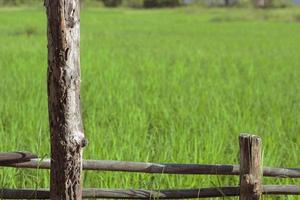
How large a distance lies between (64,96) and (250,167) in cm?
79

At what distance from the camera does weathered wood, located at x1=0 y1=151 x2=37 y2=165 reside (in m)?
2.50

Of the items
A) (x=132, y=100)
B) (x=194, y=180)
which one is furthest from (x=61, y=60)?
(x=132, y=100)

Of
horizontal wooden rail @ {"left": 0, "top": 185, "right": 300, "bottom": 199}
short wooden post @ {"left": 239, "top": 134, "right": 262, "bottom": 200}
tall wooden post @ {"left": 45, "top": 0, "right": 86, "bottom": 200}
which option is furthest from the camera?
horizontal wooden rail @ {"left": 0, "top": 185, "right": 300, "bottom": 199}

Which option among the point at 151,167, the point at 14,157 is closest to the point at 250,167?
the point at 151,167

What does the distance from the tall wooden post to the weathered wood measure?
346mm

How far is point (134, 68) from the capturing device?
829 centimetres

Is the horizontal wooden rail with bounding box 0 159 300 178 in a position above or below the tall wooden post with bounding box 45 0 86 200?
below

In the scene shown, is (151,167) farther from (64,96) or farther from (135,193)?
(64,96)

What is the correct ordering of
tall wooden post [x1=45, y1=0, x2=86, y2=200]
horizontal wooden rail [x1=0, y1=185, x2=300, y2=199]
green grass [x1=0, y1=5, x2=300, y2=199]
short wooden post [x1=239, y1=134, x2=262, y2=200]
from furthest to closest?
1. green grass [x1=0, y1=5, x2=300, y2=199]
2. horizontal wooden rail [x1=0, y1=185, x2=300, y2=199]
3. short wooden post [x1=239, y1=134, x2=262, y2=200]
4. tall wooden post [x1=45, y1=0, x2=86, y2=200]

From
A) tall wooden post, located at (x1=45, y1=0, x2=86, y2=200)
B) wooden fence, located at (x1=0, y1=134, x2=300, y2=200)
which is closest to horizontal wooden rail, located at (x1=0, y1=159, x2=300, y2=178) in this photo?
wooden fence, located at (x1=0, y1=134, x2=300, y2=200)

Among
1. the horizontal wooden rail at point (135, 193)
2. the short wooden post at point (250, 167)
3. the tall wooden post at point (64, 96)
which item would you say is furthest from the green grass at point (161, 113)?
the short wooden post at point (250, 167)

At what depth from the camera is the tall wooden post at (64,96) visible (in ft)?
6.89

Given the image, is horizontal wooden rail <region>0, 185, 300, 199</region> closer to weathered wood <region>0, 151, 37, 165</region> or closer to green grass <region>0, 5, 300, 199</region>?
weathered wood <region>0, 151, 37, 165</region>

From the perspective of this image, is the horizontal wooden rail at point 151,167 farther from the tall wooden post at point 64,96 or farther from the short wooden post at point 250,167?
the tall wooden post at point 64,96
